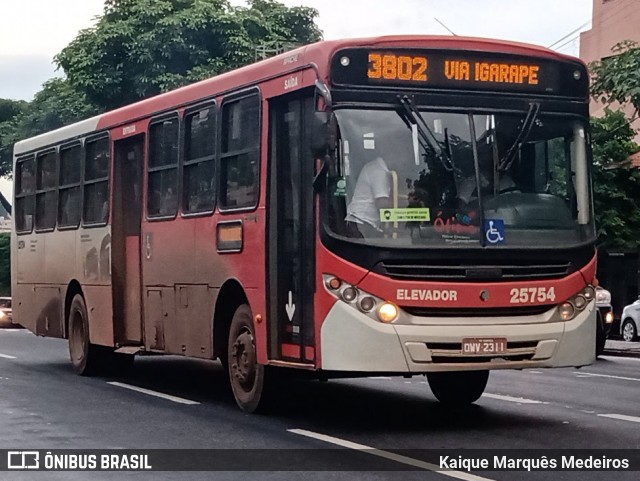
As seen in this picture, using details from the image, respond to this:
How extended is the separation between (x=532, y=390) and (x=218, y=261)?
433 centimetres

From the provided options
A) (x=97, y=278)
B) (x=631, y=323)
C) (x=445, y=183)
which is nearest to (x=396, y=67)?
(x=445, y=183)

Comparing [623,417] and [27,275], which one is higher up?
[27,275]

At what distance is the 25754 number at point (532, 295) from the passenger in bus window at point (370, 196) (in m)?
1.22

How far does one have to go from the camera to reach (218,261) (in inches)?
540

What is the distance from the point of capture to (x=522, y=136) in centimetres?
1188

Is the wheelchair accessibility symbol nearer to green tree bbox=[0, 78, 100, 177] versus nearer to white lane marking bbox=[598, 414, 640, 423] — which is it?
white lane marking bbox=[598, 414, 640, 423]

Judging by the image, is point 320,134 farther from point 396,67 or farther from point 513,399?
point 513,399

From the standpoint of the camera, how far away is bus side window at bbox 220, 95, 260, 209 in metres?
13.0

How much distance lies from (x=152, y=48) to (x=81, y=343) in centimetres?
2744

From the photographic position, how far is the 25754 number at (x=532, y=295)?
11594 millimetres

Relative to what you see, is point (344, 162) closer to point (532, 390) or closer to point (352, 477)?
point (352, 477)

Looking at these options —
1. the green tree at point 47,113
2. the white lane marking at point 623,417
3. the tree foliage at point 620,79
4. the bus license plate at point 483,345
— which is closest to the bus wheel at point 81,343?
the white lane marking at point 623,417

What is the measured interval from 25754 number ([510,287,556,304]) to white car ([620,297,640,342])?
20566 mm

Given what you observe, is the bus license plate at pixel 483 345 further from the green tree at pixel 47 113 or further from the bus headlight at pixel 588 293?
the green tree at pixel 47 113
